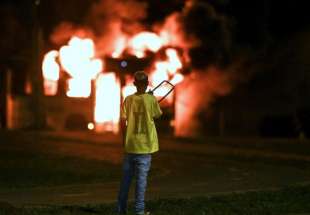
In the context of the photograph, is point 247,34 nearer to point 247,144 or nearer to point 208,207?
point 247,144

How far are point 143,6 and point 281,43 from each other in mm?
6011

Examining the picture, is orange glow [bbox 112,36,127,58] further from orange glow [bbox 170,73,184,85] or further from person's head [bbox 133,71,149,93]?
person's head [bbox 133,71,149,93]

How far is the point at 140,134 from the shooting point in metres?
10.9

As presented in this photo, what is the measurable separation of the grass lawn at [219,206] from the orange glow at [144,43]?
60.7 ft

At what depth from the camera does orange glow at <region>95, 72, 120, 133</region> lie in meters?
30.6

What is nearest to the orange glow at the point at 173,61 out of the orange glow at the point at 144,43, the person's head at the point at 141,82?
the orange glow at the point at 144,43

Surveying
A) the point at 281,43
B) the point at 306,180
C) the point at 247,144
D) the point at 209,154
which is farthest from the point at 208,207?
the point at 281,43

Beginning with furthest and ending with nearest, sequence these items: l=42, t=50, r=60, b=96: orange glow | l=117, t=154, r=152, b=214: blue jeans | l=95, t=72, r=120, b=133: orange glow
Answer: l=42, t=50, r=60, b=96: orange glow, l=95, t=72, r=120, b=133: orange glow, l=117, t=154, r=152, b=214: blue jeans

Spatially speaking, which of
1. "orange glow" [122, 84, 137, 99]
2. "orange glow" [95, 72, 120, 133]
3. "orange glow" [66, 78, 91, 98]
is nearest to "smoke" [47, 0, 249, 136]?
"orange glow" [66, 78, 91, 98]

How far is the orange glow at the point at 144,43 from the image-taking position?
104 ft

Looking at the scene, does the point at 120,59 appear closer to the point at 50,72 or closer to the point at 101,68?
the point at 101,68

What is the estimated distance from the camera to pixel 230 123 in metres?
36.4

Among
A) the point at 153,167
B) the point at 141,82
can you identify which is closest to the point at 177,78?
the point at 153,167

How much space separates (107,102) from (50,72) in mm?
3351
